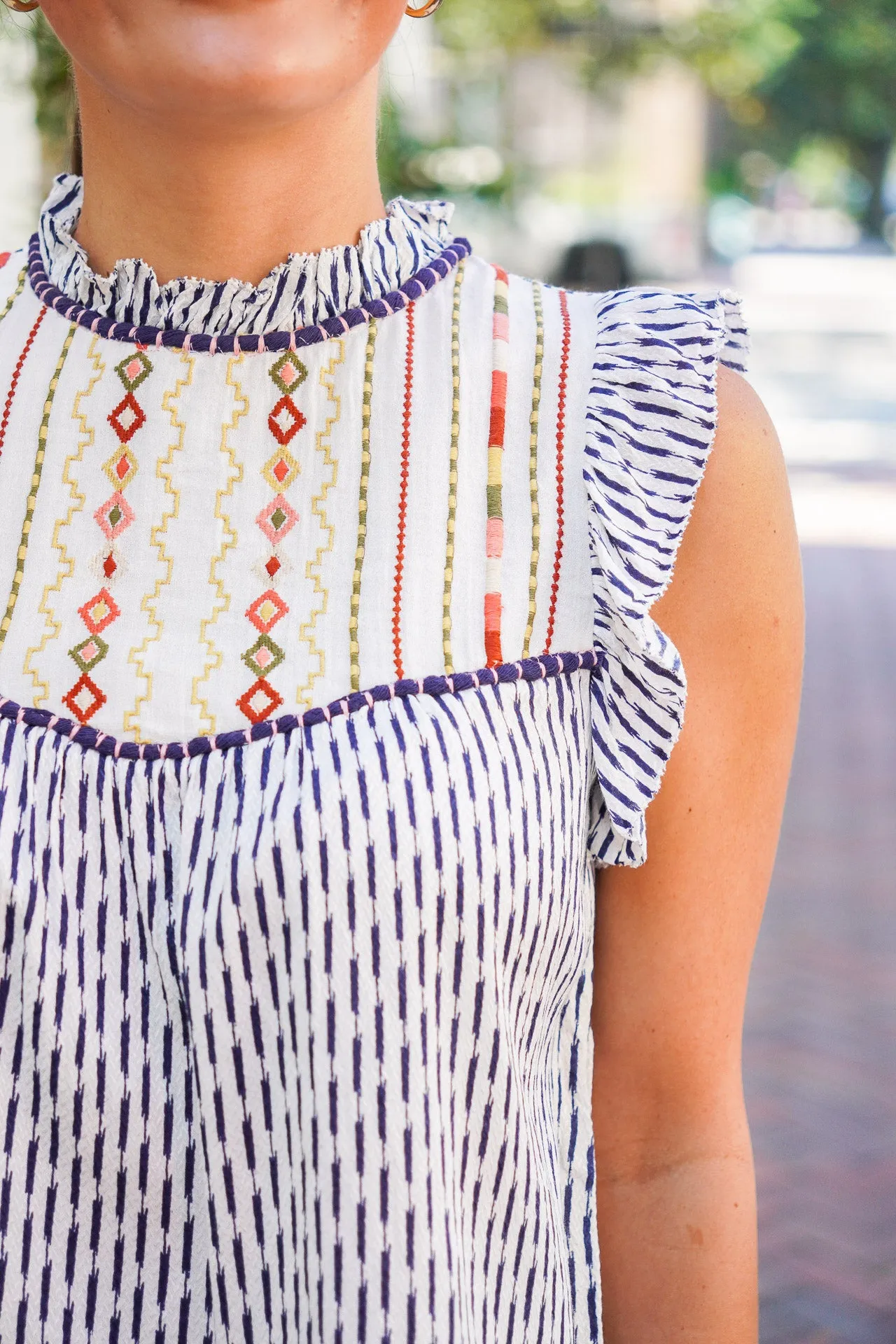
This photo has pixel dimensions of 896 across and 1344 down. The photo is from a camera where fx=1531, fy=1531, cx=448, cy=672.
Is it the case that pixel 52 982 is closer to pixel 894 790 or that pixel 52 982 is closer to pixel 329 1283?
pixel 329 1283

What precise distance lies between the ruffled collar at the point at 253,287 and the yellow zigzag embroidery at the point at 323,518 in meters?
0.05

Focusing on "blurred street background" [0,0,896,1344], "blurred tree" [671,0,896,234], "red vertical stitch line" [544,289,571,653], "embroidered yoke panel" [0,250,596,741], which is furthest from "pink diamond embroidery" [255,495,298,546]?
"blurred tree" [671,0,896,234]

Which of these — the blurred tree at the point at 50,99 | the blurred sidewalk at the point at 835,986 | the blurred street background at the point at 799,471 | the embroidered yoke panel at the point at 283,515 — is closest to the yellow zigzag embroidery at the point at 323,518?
the embroidered yoke panel at the point at 283,515

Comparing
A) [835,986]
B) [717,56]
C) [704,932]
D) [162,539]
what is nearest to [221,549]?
[162,539]

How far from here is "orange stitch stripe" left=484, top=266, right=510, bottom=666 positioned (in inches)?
48.2

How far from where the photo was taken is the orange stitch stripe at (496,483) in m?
1.22

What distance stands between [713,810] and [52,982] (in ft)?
1.77

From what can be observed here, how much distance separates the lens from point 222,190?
4.10 ft

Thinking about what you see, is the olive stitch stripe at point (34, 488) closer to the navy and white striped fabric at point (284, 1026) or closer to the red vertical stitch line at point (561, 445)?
the navy and white striped fabric at point (284, 1026)

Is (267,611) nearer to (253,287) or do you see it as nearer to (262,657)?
(262,657)

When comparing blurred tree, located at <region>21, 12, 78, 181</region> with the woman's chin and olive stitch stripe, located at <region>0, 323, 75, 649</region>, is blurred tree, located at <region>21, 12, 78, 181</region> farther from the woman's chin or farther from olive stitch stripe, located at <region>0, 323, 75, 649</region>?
the woman's chin

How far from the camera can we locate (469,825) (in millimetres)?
1128

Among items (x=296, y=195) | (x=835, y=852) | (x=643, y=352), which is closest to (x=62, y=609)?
(x=296, y=195)

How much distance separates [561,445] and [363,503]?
0.18 m
